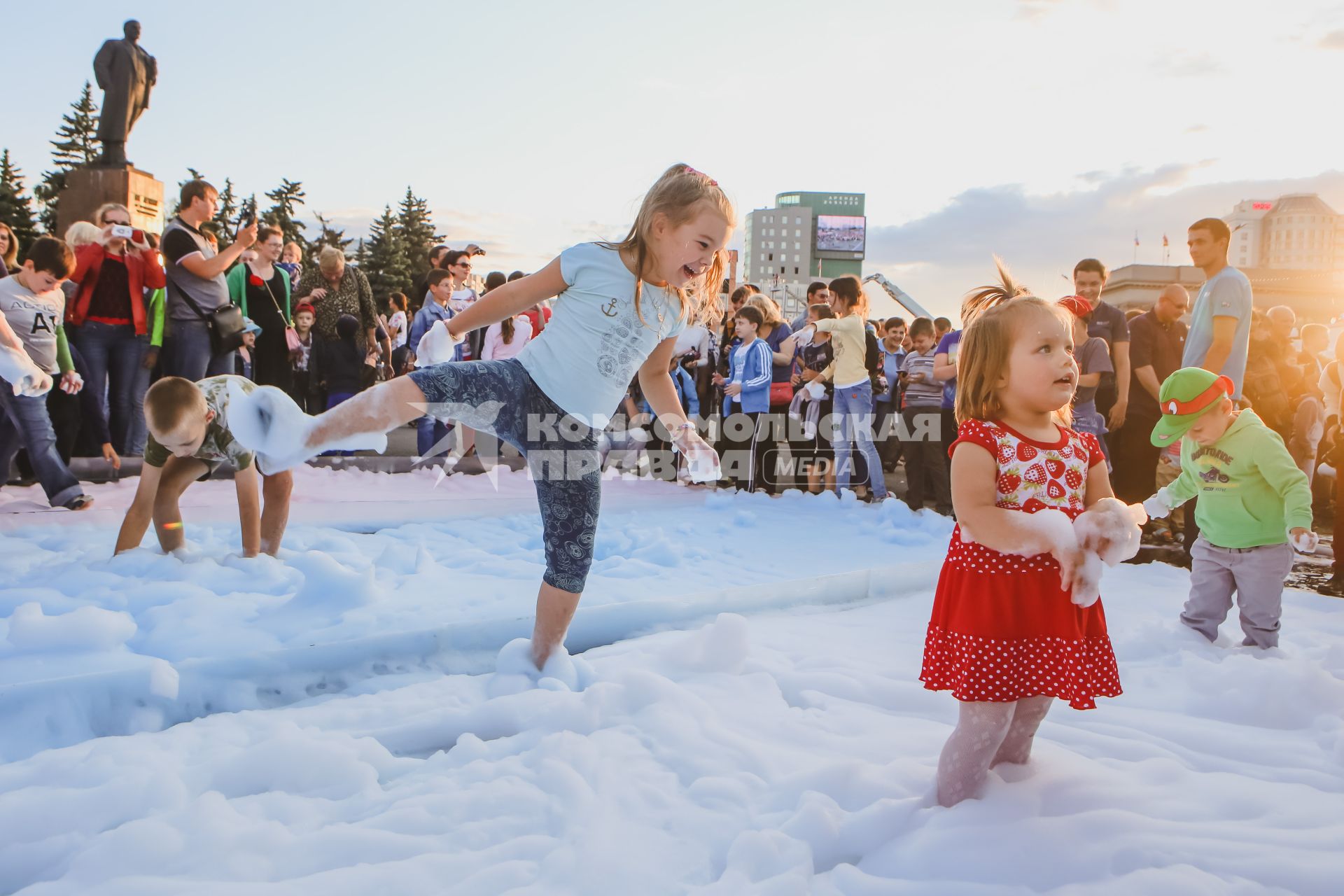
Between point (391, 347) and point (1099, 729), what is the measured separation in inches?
405

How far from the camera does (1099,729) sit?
2.57 m

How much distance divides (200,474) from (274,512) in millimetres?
390

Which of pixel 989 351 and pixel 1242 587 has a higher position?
pixel 989 351

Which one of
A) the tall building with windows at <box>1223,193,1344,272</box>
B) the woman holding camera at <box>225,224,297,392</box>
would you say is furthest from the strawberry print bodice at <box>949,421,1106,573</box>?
the tall building with windows at <box>1223,193,1344,272</box>

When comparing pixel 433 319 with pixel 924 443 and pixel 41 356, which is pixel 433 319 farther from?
pixel 924 443

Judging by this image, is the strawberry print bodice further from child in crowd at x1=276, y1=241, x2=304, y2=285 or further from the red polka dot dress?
child in crowd at x1=276, y1=241, x2=304, y2=285

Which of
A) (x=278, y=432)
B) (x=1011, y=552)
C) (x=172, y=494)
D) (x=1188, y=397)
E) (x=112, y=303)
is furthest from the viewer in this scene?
(x=112, y=303)

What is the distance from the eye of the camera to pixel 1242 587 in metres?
3.52

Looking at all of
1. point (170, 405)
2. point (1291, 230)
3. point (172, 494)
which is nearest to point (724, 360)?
point (172, 494)

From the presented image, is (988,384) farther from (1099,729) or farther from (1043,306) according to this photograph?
(1099,729)

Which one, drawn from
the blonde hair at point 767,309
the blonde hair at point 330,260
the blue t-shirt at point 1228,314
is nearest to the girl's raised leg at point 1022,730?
the blue t-shirt at point 1228,314

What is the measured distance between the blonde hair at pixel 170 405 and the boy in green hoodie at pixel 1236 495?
402cm

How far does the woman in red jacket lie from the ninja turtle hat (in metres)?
6.68

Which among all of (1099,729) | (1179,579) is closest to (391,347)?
(1179,579)
